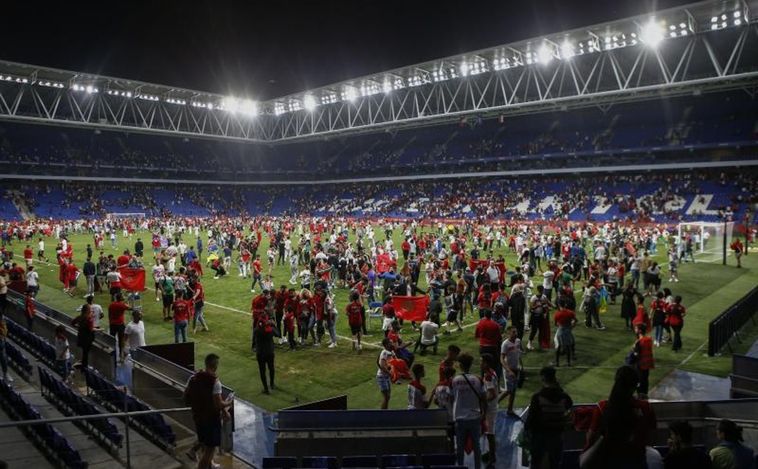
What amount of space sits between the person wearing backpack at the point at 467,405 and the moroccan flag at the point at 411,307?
831 cm

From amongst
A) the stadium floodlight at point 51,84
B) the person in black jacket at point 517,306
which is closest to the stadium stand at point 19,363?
the person in black jacket at point 517,306

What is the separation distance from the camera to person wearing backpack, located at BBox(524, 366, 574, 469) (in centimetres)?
609

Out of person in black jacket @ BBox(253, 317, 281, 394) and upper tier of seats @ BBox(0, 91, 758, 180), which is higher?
upper tier of seats @ BBox(0, 91, 758, 180)

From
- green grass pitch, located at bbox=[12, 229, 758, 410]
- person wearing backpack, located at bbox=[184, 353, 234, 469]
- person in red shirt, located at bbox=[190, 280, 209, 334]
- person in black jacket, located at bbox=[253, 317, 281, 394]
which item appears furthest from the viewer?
person in red shirt, located at bbox=[190, 280, 209, 334]

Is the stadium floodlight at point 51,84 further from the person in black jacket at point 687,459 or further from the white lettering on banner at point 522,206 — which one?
the person in black jacket at point 687,459

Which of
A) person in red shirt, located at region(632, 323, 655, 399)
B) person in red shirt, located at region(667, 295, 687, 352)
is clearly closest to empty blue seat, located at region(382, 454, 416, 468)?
person in red shirt, located at region(632, 323, 655, 399)

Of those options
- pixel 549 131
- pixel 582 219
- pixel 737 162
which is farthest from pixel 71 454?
pixel 549 131

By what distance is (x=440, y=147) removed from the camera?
80.4 meters

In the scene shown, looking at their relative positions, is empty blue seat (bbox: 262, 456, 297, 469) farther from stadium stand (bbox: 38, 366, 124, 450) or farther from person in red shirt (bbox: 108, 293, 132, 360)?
person in red shirt (bbox: 108, 293, 132, 360)

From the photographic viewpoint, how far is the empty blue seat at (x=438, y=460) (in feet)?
23.4

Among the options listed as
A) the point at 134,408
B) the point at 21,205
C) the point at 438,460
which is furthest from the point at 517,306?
the point at 21,205

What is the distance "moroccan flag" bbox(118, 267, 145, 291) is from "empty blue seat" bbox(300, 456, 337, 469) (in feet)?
50.7

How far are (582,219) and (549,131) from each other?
1974 cm

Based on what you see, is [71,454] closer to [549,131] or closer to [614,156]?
[614,156]
